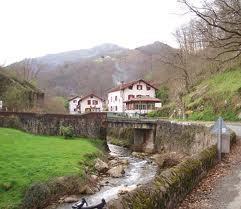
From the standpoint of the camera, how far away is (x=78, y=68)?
187125 millimetres

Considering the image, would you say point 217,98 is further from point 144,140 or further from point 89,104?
point 89,104

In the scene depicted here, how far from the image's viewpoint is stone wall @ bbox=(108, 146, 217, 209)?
910cm

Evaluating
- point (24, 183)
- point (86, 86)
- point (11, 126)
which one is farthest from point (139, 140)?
point (86, 86)

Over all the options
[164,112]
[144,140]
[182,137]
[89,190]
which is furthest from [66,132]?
[164,112]

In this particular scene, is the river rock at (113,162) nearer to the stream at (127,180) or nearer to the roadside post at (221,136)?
the stream at (127,180)

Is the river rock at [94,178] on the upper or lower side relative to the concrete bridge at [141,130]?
lower

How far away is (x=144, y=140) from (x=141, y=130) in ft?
6.55

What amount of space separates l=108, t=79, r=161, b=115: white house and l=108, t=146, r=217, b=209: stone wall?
65531 mm

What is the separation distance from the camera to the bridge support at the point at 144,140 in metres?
51.1

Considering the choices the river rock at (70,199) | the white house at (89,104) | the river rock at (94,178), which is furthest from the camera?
the white house at (89,104)

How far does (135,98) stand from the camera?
275ft

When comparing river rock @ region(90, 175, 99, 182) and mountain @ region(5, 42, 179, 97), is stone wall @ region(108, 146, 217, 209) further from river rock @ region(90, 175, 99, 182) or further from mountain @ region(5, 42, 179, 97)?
mountain @ region(5, 42, 179, 97)

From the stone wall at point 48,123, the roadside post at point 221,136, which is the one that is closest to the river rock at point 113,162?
the stone wall at point 48,123

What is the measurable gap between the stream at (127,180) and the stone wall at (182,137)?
3796 millimetres
